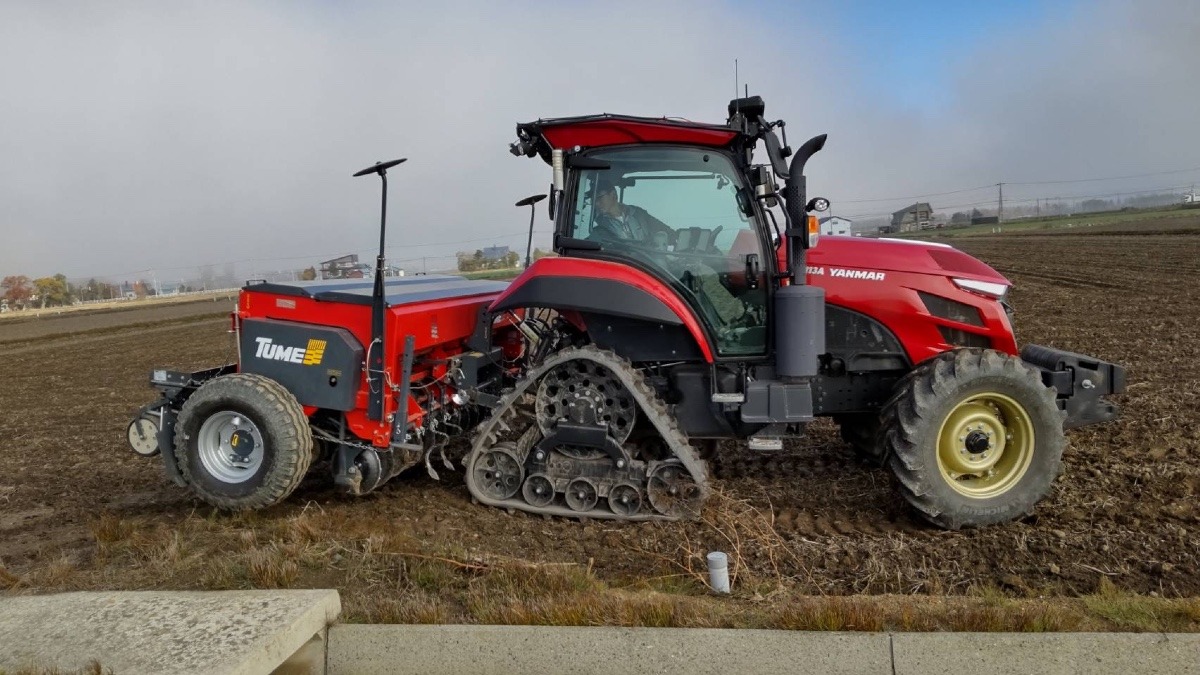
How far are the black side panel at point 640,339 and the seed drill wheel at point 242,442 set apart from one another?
198 centimetres

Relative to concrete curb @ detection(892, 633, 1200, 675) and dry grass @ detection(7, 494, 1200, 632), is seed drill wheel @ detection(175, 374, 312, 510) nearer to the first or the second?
dry grass @ detection(7, 494, 1200, 632)

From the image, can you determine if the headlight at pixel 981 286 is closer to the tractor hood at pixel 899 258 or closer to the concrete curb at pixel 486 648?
the tractor hood at pixel 899 258

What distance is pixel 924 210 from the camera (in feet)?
222

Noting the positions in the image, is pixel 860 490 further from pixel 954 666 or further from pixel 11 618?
pixel 11 618

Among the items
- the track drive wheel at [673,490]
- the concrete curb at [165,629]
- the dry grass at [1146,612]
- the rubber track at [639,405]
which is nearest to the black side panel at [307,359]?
the rubber track at [639,405]

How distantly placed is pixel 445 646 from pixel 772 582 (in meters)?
1.65

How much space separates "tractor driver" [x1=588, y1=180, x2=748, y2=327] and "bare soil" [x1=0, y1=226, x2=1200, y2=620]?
128 centimetres

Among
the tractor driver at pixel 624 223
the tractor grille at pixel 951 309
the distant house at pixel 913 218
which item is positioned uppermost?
the distant house at pixel 913 218

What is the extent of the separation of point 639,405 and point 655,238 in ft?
3.46

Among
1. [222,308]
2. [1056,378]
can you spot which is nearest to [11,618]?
[1056,378]

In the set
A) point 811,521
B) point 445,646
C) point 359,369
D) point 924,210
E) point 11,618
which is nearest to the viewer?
point 445,646

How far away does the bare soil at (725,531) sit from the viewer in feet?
13.8

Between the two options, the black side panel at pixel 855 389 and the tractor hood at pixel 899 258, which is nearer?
the tractor hood at pixel 899 258

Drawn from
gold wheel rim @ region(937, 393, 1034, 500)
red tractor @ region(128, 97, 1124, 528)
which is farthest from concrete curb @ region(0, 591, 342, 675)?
gold wheel rim @ region(937, 393, 1034, 500)
